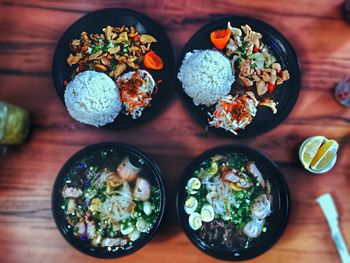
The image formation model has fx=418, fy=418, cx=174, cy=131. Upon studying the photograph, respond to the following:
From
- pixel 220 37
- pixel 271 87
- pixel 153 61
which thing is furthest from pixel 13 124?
pixel 271 87

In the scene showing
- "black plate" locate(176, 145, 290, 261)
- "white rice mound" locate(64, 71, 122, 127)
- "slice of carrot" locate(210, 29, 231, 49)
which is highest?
"slice of carrot" locate(210, 29, 231, 49)

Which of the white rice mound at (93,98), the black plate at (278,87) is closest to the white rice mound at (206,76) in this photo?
the black plate at (278,87)

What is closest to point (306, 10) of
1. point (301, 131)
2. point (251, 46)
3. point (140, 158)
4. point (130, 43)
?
point (251, 46)

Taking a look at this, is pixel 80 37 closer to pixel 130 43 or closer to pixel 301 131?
pixel 130 43

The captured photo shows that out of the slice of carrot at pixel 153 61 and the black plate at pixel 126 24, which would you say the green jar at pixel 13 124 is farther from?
the slice of carrot at pixel 153 61

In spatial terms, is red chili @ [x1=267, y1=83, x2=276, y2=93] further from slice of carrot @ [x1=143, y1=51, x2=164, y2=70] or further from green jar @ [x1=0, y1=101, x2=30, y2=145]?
green jar @ [x1=0, y1=101, x2=30, y2=145]

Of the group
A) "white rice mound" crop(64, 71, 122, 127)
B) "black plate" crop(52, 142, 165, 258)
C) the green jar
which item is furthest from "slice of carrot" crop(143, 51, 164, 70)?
the green jar

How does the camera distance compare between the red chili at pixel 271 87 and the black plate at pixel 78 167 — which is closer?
the black plate at pixel 78 167
